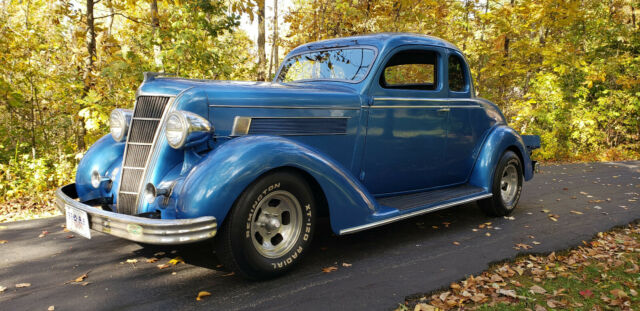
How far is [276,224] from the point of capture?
2.96 m

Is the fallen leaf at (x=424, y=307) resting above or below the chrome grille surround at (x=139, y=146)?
below

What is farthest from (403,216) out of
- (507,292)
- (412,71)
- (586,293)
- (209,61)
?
(209,61)

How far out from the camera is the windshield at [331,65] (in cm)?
397

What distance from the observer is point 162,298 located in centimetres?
272

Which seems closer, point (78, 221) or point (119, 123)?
point (78, 221)

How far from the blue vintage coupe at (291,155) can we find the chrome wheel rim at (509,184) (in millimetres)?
418

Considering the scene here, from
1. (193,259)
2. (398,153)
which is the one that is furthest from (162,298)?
(398,153)

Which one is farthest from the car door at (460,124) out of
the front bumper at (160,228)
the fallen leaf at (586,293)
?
the front bumper at (160,228)

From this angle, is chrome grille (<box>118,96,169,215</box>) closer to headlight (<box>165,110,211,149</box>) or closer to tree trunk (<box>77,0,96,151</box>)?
headlight (<box>165,110,211,149</box>)

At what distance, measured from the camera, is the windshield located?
397 cm

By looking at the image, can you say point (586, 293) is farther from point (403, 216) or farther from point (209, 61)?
point (209, 61)

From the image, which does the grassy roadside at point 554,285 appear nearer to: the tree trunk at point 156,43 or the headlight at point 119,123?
the headlight at point 119,123

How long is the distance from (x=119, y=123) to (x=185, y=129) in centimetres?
122

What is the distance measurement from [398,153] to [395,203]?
0.52 m
